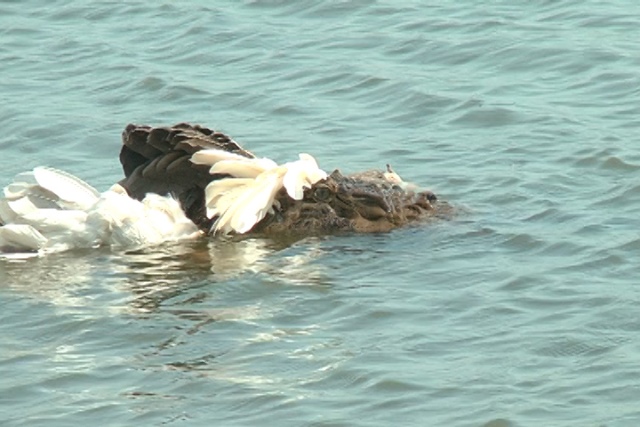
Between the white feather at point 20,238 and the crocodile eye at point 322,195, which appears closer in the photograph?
the white feather at point 20,238

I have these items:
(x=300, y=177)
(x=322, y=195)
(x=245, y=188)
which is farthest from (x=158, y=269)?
(x=322, y=195)

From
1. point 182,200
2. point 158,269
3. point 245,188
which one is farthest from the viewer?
point 182,200

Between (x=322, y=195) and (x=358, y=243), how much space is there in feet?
1.14

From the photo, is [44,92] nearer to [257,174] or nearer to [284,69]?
[284,69]

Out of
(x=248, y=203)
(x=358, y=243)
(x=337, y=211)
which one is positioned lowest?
(x=358, y=243)

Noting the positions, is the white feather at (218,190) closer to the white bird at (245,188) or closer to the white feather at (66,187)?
the white bird at (245,188)

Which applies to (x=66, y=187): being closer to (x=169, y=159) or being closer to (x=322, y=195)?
(x=169, y=159)

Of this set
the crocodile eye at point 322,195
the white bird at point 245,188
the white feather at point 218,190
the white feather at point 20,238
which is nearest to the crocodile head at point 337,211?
the crocodile eye at point 322,195

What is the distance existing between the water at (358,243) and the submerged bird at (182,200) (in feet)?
0.40

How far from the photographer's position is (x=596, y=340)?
7.02 meters

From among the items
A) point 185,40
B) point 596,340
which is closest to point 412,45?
point 185,40

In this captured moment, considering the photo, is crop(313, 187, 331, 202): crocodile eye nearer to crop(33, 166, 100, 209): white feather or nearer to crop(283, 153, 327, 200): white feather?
crop(283, 153, 327, 200): white feather

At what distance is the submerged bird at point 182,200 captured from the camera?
854cm

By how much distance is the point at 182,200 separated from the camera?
878cm
